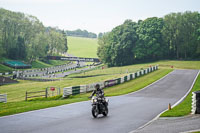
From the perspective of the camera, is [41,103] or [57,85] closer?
[41,103]

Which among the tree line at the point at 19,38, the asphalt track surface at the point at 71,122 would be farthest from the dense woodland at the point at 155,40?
the asphalt track surface at the point at 71,122

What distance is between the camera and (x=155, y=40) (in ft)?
323

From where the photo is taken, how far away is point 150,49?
98.9 m

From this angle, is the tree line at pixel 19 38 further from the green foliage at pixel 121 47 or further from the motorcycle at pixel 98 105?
the motorcycle at pixel 98 105

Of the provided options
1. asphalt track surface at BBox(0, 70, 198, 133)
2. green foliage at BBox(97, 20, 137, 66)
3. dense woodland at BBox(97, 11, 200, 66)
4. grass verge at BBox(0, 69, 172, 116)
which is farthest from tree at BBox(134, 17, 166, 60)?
asphalt track surface at BBox(0, 70, 198, 133)

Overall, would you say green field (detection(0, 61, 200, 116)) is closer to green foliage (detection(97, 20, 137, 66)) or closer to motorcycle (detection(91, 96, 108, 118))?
motorcycle (detection(91, 96, 108, 118))

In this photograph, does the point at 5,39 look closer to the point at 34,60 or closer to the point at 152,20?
the point at 34,60

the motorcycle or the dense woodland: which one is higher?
the dense woodland

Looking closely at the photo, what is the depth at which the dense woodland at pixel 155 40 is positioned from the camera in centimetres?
9838

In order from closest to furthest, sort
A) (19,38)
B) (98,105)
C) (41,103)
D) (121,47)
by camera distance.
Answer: (98,105)
(41,103)
(121,47)
(19,38)

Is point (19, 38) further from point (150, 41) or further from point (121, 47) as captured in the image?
point (150, 41)

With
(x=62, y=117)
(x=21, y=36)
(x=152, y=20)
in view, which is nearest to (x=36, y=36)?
(x=21, y=36)

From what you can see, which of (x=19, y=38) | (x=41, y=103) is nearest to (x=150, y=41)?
(x=19, y=38)

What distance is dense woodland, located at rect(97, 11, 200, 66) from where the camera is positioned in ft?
323
